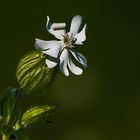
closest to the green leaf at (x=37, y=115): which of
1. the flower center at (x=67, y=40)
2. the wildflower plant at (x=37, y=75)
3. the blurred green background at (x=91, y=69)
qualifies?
the wildflower plant at (x=37, y=75)

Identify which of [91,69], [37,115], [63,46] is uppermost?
[63,46]

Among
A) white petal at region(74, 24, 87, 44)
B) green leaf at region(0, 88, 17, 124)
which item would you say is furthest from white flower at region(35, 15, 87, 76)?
green leaf at region(0, 88, 17, 124)

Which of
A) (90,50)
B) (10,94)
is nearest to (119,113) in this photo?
(90,50)

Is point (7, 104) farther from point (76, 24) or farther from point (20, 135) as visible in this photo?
point (76, 24)

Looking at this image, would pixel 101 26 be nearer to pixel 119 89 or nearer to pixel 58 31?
pixel 119 89

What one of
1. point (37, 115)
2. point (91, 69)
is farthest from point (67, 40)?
point (91, 69)

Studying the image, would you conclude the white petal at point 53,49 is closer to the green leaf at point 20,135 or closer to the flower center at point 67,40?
the flower center at point 67,40

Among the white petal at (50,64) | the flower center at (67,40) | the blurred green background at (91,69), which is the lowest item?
the blurred green background at (91,69)
